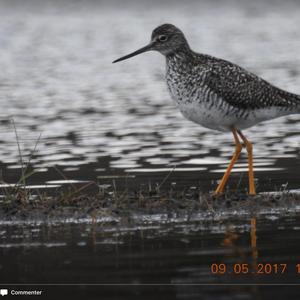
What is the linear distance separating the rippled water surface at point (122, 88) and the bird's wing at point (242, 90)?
3.00 feet

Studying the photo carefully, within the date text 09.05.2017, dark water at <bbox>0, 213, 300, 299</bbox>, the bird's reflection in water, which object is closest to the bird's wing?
dark water at <bbox>0, 213, 300, 299</bbox>

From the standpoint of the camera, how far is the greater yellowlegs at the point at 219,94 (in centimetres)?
1078

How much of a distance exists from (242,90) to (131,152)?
114 inches

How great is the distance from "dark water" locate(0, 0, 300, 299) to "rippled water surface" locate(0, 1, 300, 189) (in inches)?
1.2

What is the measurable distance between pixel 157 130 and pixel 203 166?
289 cm

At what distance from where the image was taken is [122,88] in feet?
67.4

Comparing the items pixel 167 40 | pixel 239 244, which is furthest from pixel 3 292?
pixel 167 40

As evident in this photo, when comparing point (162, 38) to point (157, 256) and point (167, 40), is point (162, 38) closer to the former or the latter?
point (167, 40)

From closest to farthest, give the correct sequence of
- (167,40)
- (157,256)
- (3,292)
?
(3,292) → (157,256) → (167,40)

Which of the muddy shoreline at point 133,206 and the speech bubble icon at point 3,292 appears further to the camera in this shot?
the muddy shoreline at point 133,206

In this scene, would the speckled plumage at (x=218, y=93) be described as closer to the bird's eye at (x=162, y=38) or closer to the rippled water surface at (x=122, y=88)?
the bird's eye at (x=162, y=38)

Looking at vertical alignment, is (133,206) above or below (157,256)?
above

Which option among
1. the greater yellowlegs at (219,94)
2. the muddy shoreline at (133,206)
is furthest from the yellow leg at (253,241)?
the greater yellowlegs at (219,94)

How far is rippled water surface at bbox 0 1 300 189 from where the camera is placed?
41.9 feet
